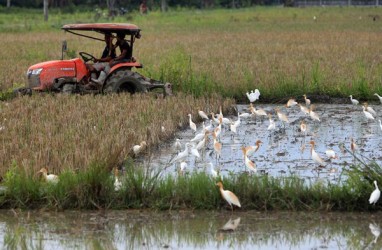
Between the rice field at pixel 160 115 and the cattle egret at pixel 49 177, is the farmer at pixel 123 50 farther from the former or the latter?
the cattle egret at pixel 49 177

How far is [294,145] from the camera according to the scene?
1186 centimetres

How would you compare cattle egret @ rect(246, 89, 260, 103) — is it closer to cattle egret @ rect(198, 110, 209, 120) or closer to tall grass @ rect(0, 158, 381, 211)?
cattle egret @ rect(198, 110, 209, 120)

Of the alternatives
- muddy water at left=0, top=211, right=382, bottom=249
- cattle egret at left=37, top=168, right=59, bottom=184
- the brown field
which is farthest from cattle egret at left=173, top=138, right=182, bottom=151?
muddy water at left=0, top=211, right=382, bottom=249

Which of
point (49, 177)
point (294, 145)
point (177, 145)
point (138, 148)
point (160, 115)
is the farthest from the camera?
point (160, 115)

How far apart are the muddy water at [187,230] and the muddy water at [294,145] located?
110 cm

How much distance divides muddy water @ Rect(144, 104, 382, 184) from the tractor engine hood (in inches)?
105

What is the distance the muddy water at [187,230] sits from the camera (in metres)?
7.28

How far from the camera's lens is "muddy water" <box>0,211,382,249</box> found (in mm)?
A: 7277

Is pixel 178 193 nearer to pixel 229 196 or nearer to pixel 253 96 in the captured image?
pixel 229 196

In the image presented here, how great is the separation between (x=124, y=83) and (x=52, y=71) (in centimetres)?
129

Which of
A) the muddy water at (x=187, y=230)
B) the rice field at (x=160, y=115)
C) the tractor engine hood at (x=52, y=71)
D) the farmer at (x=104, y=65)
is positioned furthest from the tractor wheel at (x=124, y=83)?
the muddy water at (x=187, y=230)

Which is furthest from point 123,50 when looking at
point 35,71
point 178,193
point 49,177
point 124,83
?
point 178,193

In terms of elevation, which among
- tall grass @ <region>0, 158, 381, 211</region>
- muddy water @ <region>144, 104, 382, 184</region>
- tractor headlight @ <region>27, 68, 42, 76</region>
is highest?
tractor headlight @ <region>27, 68, 42, 76</region>

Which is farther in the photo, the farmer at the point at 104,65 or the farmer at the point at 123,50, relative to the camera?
the farmer at the point at 123,50
